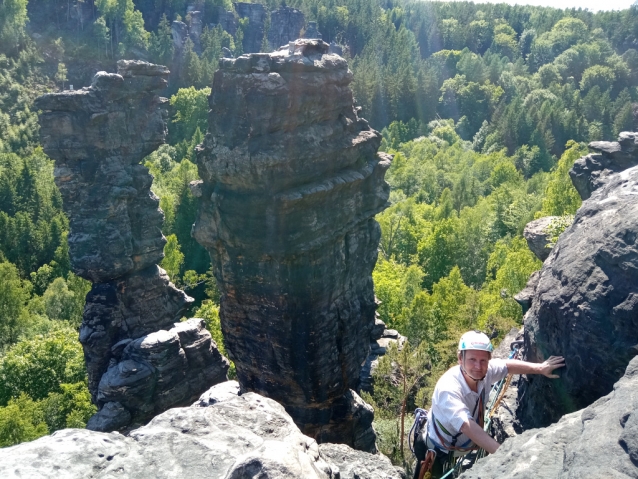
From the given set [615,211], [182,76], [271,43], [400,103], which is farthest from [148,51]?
[615,211]

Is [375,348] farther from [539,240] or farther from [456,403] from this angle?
[456,403]

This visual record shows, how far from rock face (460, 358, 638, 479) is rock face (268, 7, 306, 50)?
369 feet

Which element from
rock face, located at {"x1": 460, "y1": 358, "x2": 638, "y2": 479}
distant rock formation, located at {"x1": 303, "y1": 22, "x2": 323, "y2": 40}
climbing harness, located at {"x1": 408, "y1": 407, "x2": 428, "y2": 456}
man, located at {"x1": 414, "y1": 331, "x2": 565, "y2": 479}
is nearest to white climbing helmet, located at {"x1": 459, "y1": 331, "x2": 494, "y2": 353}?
man, located at {"x1": 414, "y1": 331, "x2": 565, "y2": 479}

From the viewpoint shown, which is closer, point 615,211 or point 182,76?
point 615,211

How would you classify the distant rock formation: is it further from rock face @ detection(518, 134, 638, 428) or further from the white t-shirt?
the white t-shirt

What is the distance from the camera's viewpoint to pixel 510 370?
845cm

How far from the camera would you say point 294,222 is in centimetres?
1689

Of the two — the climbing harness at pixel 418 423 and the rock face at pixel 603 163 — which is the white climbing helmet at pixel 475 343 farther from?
the rock face at pixel 603 163

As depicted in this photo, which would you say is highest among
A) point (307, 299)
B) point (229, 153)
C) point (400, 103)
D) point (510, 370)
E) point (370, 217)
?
point (229, 153)

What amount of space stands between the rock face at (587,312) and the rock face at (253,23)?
108794 millimetres

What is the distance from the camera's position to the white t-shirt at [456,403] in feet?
24.3

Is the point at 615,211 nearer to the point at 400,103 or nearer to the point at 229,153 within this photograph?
the point at 229,153

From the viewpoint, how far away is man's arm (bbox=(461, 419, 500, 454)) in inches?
275

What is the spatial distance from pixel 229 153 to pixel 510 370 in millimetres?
10598
